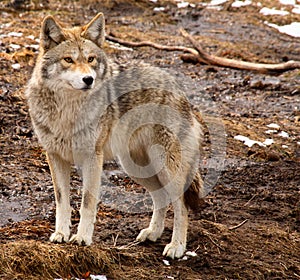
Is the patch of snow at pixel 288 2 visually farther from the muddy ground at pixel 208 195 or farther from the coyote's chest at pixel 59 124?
the coyote's chest at pixel 59 124

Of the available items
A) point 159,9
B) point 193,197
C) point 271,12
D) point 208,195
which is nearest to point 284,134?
point 208,195

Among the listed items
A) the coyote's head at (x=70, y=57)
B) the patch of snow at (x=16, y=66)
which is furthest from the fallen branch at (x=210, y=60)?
the coyote's head at (x=70, y=57)

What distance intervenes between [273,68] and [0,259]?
831 centimetres

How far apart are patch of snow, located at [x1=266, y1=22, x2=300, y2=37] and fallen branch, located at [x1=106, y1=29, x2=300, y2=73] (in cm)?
412

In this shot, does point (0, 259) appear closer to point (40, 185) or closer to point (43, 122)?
point (43, 122)

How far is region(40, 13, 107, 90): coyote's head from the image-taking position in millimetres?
4980

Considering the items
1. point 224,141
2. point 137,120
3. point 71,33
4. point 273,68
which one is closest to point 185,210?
point 137,120

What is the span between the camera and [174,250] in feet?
18.1

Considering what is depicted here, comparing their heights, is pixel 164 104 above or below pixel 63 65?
below

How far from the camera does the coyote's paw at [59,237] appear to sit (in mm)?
5190

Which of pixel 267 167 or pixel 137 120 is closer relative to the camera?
pixel 137 120

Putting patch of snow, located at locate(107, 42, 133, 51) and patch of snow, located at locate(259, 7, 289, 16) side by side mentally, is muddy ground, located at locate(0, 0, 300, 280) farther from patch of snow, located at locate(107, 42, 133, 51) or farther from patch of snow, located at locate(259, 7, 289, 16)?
patch of snow, located at locate(259, 7, 289, 16)

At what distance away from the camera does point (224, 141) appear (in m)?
9.12

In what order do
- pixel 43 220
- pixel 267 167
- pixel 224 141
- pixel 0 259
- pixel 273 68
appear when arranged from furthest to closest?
1. pixel 273 68
2. pixel 224 141
3. pixel 267 167
4. pixel 43 220
5. pixel 0 259
